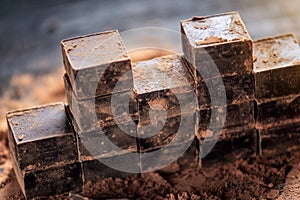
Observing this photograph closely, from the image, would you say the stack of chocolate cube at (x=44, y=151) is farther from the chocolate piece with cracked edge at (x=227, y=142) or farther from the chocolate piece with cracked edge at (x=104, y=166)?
the chocolate piece with cracked edge at (x=227, y=142)

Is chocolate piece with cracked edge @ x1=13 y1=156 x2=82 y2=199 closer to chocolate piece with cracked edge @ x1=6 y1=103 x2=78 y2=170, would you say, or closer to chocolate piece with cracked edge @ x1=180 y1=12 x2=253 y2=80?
chocolate piece with cracked edge @ x1=6 y1=103 x2=78 y2=170

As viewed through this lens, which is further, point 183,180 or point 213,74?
point 183,180

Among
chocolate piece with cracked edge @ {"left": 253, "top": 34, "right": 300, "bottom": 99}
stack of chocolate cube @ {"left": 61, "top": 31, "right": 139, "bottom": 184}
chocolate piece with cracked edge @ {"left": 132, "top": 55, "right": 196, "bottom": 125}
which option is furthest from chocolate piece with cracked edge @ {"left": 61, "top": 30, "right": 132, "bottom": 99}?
chocolate piece with cracked edge @ {"left": 253, "top": 34, "right": 300, "bottom": 99}

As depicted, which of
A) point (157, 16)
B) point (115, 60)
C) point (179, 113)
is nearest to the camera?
point (115, 60)

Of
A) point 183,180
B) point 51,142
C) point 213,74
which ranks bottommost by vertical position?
point 183,180

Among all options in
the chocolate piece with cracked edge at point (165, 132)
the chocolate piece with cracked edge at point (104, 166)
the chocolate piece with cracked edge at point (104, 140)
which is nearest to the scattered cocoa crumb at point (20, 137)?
the chocolate piece with cracked edge at point (104, 140)

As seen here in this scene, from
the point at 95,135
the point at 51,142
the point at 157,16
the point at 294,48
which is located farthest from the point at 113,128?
the point at 157,16

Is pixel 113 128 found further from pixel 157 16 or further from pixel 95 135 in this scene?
pixel 157 16
